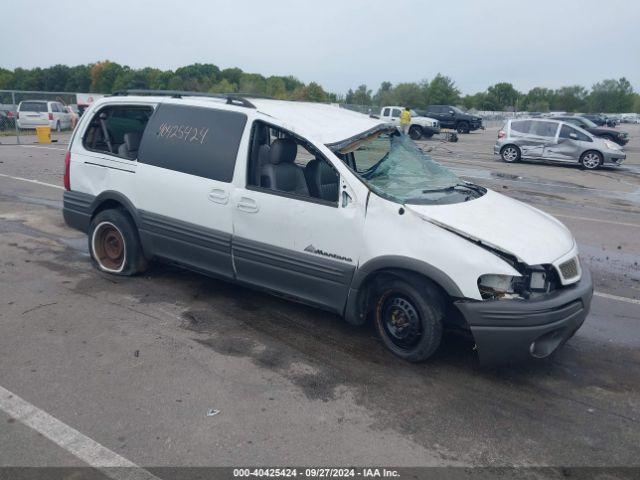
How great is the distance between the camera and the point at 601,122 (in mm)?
52594

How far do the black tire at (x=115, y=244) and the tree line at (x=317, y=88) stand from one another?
63380 millimetres

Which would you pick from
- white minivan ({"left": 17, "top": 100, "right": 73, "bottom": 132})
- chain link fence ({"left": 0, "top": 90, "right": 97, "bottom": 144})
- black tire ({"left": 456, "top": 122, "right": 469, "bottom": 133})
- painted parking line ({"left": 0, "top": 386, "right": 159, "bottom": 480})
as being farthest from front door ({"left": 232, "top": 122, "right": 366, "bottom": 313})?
black tire ({"left": 456, "top": 122, "right": 469, "bottom": 133})

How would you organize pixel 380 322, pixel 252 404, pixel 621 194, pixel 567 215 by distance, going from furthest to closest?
pixel 621 194
pixel 567 215
pixel 380 322
pixel 252 404

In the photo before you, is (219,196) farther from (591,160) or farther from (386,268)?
(591,160)

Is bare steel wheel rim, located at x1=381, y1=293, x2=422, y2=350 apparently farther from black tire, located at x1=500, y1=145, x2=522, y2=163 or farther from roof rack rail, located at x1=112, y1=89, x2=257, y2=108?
black tire, located at x1=500, y1=145, x2=522, y2=163

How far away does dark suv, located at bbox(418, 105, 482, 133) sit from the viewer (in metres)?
39.6

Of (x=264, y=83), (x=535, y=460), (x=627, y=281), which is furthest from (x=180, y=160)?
(x=264, y=83)

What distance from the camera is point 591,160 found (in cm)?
1852

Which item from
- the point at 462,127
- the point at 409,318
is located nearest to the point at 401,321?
the point at 409,318

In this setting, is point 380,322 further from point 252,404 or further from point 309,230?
point 252,404

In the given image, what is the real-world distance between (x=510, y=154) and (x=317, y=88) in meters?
57.8

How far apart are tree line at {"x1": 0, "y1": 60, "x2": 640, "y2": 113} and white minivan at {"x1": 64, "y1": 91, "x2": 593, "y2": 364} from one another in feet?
208

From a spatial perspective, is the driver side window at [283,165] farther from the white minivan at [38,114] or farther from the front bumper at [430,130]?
the front bumper at [430,130]

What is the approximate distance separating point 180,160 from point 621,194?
38.2ft
